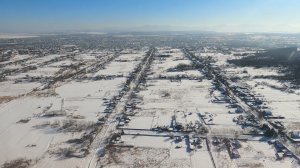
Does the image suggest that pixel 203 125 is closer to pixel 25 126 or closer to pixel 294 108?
pixel 294 108

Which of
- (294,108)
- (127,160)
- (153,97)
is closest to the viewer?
(127,160)

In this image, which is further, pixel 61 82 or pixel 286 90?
pixel 61 82

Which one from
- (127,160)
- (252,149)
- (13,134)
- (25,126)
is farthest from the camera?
(25,126)

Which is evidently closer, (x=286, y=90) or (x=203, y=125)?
(x=203, y=125)

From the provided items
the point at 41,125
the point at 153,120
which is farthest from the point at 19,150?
the point at 153,120

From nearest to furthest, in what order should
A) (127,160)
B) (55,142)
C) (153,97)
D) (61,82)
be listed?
1. (127,160)
2. (55,142)
3. (153,97)
4. (61,82)

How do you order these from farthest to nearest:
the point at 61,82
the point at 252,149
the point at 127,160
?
the point at 61,82 → the point at 252,149 → the point at 127,160

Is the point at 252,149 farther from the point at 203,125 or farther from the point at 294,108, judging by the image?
the point at 294,108

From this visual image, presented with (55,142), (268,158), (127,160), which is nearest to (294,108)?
(268,158)
